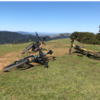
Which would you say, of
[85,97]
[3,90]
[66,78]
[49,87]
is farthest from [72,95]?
[3,90]

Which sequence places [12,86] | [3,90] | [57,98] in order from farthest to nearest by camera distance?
[12,86], [3,90], [57,98]

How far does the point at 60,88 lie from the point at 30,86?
349 centimetres

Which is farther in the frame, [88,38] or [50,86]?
[88,38]

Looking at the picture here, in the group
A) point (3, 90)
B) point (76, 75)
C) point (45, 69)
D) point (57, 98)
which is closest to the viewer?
point (57, 98)

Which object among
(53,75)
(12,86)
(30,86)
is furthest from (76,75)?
(12,86)

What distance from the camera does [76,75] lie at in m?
13.8

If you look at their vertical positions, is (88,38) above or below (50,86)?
above

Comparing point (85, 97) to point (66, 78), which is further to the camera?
point (66, 78)

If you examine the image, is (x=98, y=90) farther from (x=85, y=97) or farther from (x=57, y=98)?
(x=57, y=98)

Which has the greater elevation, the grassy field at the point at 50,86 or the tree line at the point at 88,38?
the tree line at the point at 88,38

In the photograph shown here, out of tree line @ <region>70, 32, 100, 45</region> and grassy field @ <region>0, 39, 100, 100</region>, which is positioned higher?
tree line @ <region>70, 32, 100, 45</region>

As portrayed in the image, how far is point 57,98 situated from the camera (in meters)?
8.92

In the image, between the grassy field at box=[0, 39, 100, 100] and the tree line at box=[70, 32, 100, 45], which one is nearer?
the grassy field at box=[0, 39, 100, 100]

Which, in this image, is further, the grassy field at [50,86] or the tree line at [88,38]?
the tree line at [88,38]
